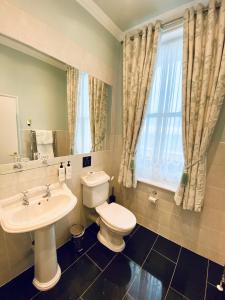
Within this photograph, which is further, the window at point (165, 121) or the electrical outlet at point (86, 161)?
the electrical outlet at point (86, 161)

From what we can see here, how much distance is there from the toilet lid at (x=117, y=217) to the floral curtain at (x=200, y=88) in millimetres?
610

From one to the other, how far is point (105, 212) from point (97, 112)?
1236 millimetres

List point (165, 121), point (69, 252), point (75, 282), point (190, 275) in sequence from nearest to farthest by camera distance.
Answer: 1. point (75, 282)
2. point (190, 275)
3. point (69, 252)
4. point (165, 121)

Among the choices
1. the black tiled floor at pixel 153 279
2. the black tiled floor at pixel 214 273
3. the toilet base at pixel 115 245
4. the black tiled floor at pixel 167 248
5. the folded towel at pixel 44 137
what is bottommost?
the black tiled floor at pixel 214 273

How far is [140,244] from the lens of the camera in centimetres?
175

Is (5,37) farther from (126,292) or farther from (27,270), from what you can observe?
(126,292)

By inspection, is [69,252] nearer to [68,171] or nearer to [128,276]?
[128,276]

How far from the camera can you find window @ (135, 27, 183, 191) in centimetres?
157

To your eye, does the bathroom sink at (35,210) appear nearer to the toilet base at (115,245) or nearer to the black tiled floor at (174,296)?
the toilet base at (115,245)

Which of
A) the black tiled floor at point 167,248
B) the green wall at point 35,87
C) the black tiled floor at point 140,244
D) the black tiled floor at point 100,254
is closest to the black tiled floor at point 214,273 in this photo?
the black tiled floor at point 167,248

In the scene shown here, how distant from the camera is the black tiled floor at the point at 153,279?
1.23m

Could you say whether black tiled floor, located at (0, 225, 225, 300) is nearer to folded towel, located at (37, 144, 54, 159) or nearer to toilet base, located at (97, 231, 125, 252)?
toilet base, located at (97, 231, 125, 252)

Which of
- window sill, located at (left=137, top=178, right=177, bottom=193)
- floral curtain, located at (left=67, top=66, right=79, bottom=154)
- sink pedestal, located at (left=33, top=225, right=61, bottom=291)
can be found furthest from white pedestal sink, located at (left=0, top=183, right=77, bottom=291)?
window sill, located at (left=137, top=178, right=177, bottom=193)

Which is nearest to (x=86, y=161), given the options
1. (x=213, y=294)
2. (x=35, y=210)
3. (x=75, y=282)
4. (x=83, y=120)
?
(x=83, y=120)
